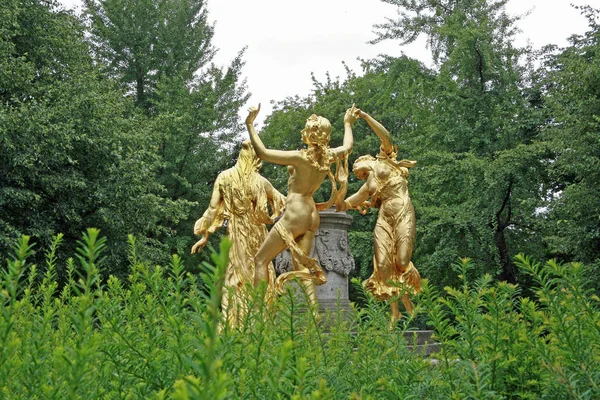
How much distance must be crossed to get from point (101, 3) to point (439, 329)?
25.2 m

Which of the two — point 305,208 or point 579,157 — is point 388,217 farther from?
point 579,157

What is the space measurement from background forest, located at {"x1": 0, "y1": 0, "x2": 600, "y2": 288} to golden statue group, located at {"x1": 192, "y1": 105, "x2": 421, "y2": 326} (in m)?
5.47

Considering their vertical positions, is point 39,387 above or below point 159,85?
below

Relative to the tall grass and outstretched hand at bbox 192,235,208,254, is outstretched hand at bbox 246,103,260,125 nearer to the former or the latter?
outstretched hand at bbox 192,235,208,254

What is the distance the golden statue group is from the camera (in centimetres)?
810

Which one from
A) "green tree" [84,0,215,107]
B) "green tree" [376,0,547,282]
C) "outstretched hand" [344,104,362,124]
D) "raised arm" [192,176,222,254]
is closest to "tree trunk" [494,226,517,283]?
"green tree" [376,0,547,282]

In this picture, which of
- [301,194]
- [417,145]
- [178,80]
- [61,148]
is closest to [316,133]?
[301,194]

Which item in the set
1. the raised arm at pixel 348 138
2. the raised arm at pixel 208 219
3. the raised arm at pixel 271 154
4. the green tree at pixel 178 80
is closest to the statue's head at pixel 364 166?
the raised arm at pixel 348 138

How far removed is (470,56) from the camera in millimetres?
18250

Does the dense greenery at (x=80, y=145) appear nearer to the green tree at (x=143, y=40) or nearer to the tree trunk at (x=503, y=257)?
the green tree at (x=143, y=40)

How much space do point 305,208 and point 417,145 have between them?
44.9 feet

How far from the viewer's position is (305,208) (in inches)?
321

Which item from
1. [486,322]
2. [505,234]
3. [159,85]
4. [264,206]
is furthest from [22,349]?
[159,85]

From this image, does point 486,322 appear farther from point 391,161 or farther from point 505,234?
point 505,234
